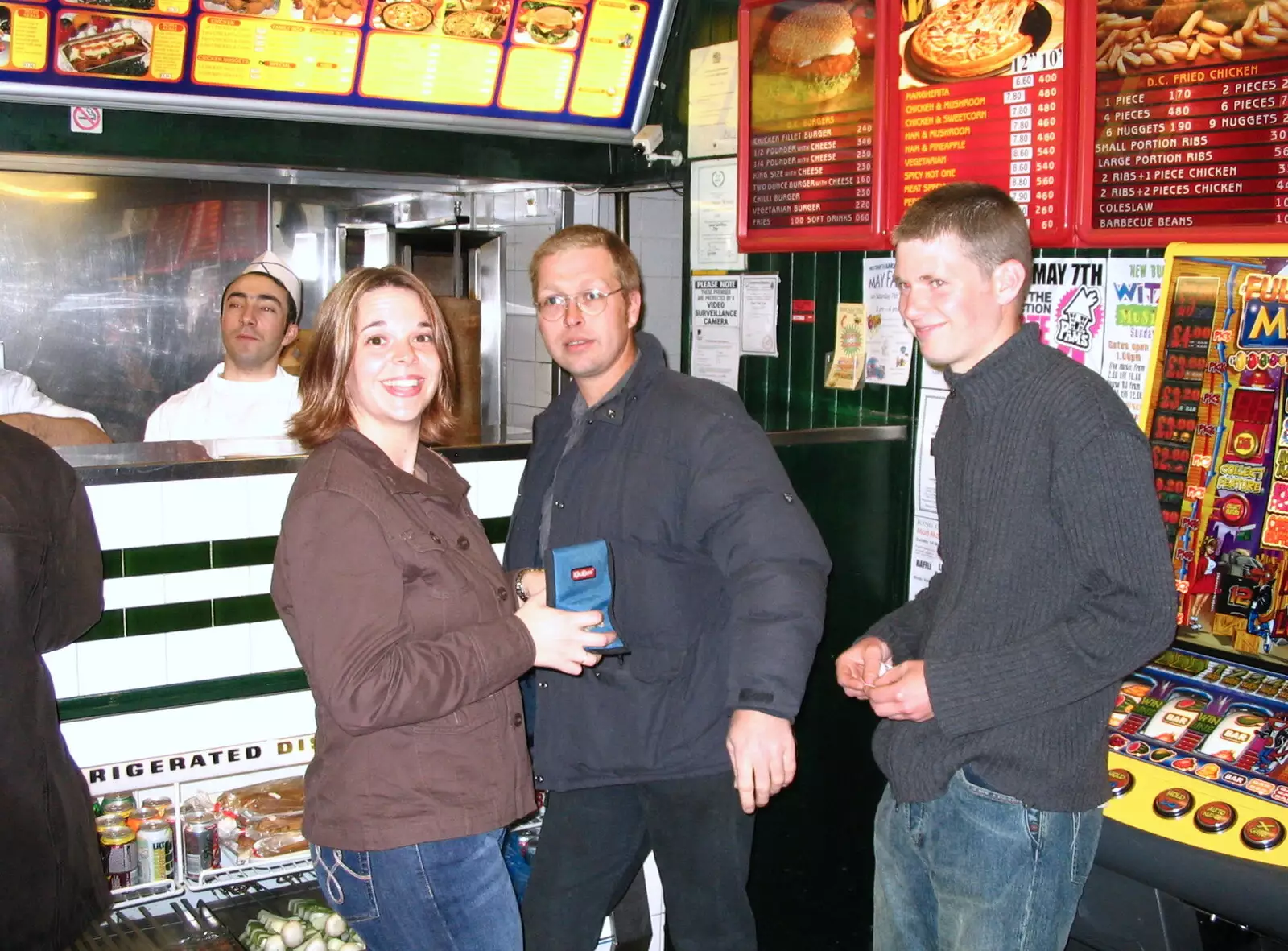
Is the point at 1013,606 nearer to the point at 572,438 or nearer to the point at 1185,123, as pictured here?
the point at 572,438

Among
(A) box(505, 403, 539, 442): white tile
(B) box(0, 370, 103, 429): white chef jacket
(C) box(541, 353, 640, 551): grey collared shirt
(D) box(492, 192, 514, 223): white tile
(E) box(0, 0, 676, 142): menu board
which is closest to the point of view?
(C) box(541, 353, 640, 551): grey collared shirt

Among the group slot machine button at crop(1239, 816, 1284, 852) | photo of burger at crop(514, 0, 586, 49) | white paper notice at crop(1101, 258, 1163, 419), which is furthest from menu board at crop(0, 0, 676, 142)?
slot machine button at crop(1239, 816, 1284, 852)

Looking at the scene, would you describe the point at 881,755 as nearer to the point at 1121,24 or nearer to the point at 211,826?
the point at 211,826

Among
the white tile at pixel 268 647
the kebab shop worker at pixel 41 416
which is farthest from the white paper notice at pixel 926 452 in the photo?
the kebab shop worker at pixel 41 416

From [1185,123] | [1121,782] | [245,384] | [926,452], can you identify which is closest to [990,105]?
[1185,123]

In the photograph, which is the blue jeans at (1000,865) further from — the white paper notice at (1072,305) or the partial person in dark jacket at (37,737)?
the partial person in dark jacket at (37,737)

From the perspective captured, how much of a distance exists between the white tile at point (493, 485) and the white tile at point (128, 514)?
0.70m

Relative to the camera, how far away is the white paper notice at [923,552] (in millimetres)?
3354

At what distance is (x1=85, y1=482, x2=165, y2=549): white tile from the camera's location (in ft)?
8.66

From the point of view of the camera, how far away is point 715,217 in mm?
4211

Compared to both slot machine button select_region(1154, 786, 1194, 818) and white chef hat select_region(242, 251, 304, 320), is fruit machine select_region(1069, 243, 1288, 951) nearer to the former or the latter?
slot machine button select_region(1154, 786, 1194, 818)

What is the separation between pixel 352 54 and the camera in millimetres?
4211

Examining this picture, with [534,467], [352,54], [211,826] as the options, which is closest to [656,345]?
[534,467]

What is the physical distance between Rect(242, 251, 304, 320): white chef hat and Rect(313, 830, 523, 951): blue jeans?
3.05 meters
